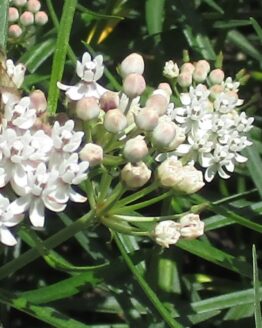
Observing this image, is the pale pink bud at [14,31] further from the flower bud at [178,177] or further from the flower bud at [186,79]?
the flower bud at [178,177]

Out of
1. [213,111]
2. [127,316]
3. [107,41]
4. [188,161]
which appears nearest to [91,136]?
[188,161]

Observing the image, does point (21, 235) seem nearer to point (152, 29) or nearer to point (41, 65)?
point (41, 65)

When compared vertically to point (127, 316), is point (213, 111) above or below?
above

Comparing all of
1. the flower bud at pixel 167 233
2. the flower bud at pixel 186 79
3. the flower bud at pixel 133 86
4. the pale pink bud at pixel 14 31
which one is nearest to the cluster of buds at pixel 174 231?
the flower bud at pixel 167 233

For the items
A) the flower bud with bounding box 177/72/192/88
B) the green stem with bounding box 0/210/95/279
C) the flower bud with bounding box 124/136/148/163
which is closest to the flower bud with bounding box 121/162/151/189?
the flower bud with bounding box 124/136/148/163

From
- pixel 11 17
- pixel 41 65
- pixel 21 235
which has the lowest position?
pixel 21 235

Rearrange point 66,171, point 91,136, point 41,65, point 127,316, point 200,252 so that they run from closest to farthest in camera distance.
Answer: point 66,171 < point 91,136 < point 200,252 < point 127,316 < point 41,65
